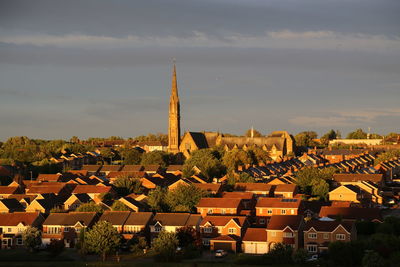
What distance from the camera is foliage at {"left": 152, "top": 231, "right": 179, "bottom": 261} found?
45.0m

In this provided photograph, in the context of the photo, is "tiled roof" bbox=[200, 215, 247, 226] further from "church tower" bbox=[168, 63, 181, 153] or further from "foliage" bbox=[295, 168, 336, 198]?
"church tower" bbox=[168, 63, 181, 153]

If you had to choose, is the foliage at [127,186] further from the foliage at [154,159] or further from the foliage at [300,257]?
the foliage at [300,257]

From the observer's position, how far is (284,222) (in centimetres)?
4844

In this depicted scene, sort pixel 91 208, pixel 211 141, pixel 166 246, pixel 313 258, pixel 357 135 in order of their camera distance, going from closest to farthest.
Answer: pixel 313 258, pixel 166 246, pixel 91 208, pixel 211 141, pixel 357 135

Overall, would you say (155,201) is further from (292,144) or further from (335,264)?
(292,144)

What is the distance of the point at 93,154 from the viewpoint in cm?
11950

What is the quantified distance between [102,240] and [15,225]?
1009 cm

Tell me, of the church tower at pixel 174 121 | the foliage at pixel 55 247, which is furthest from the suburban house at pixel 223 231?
the church tower at pixel 174 121

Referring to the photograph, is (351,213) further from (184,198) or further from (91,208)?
(91,208)

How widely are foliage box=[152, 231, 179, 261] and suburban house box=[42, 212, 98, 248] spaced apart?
7.28 metres

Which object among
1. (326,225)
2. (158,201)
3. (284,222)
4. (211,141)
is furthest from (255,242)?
(211,141)

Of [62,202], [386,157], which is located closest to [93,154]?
[386,157]

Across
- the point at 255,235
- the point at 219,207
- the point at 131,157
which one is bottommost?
the point at 255,235

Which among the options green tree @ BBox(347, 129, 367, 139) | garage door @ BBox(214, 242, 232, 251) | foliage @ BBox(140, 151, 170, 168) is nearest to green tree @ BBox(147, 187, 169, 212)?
garage door @ BBox(214, 242, 232, 251)
